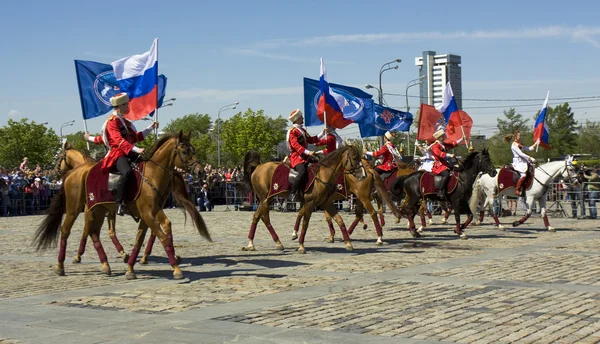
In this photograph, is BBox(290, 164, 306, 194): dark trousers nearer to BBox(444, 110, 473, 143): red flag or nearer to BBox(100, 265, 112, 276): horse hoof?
BBox(100, 265, 112, 276): horse hoof

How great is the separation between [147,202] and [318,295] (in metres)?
3.70

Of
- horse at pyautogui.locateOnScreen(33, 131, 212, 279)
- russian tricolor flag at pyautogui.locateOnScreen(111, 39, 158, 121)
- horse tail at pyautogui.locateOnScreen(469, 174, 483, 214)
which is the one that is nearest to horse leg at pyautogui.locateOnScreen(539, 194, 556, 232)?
horse tail at pyautogui.locateOnScreen(469, 174, 483, 214)

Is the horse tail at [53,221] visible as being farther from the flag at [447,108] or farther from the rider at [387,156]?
the flag at [447,108]

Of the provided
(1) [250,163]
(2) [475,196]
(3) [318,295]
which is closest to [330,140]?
(1) [250,163]

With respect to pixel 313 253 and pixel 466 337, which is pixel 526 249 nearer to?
pixel 313 253

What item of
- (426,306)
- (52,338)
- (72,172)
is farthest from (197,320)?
(72,172)

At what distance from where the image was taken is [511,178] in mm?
24875

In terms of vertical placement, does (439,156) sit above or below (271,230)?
above

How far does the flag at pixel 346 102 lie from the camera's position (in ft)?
75.3

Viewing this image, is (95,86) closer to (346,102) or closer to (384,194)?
(384,194)

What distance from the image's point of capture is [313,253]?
1692 centimetres

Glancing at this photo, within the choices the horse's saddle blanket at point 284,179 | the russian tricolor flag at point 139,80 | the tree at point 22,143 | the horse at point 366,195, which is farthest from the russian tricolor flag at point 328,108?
the tree at point 22,143

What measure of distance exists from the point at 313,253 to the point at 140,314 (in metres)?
7.57

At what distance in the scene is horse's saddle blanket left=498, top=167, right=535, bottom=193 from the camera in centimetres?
2439
